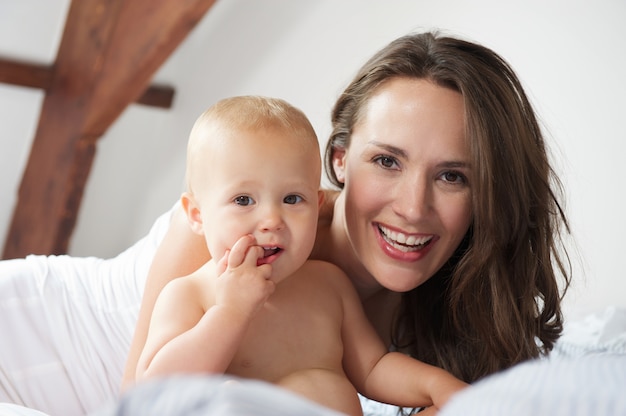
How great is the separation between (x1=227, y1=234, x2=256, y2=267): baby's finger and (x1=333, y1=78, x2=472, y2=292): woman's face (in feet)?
1.20

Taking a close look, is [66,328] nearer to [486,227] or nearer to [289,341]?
[289,341]

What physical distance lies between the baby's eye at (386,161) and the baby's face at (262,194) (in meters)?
0.28

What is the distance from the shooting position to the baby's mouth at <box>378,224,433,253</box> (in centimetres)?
156

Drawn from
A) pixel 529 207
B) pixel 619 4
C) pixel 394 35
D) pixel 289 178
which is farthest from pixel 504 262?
pixel 394 35

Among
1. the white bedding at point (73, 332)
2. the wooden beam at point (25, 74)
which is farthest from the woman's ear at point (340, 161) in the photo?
the wooden beam at point (25, 74)

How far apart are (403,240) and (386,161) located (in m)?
0.15

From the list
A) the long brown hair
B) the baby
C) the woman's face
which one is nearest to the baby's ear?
the baby

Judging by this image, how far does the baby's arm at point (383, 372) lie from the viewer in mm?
1338

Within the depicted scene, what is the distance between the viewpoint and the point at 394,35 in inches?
125

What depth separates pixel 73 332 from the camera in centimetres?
186

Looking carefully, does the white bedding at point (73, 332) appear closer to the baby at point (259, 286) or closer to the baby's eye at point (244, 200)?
the baby at point (259, 286)

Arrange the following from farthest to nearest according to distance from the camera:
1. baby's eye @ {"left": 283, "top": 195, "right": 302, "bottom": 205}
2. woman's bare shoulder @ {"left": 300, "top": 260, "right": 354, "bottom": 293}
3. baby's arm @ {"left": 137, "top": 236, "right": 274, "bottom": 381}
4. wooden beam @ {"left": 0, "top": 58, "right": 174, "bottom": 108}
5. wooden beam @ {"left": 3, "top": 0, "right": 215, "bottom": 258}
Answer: wooden beam @ {"left": 0, "top": 58, "right": 174, "bottom": 108} < wooden beam @ {"left": 3, "top": 0, "right": 215, "bottom": 258} < woman's bare shoulder @ {"left": 300, "top": 260, "right": 354, "bottom": 293} < baby's eye @ {"left": 283, "top": 195, "right": 302, "bottom": 205} < baby's arm @ {"left": 137, "top": 236, "right": 274, "bottom": 381}

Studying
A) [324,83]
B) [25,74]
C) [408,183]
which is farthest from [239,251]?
[25,74]

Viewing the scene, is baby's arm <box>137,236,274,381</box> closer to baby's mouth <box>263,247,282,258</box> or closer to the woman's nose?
baby's mouth <box>263,247,282,258</box>
